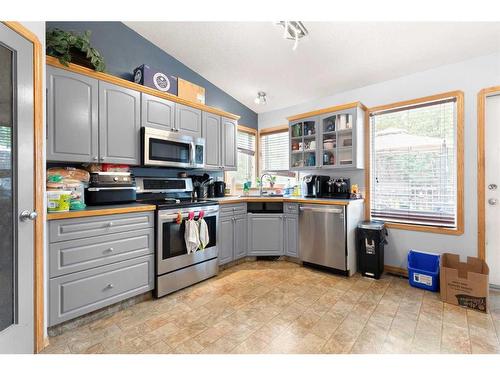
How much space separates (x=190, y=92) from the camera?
9.78ft

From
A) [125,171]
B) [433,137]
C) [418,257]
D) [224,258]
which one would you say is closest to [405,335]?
[418,257]

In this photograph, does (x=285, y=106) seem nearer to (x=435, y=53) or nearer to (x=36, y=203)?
(x=435, y=53)

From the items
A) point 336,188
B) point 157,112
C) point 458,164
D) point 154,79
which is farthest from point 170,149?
point 458,164

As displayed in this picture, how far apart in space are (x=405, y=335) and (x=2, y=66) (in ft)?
10.3

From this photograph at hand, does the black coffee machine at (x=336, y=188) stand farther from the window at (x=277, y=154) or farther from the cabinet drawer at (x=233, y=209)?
the cabinet drawer at (x=233, y=209)

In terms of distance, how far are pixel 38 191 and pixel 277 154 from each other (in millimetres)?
3325

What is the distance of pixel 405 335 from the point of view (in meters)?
1.70

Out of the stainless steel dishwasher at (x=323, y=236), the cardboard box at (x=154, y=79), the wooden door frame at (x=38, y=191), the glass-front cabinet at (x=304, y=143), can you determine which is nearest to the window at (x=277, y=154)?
the glass-front cabinet at (x=304, y=143)

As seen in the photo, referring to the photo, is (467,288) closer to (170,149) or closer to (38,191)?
(170,149)

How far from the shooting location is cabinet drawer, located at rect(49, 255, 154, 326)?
5.53 ft

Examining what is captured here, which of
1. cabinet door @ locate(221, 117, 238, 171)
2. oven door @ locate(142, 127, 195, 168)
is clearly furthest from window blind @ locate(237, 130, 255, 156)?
oven door @ locate(142, 127, 195, 168)

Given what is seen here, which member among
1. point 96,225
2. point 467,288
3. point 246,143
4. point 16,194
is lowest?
point 467,288

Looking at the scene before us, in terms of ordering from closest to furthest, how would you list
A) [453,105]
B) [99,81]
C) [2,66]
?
1. [2,66]
2. [99,81]
3. [453,105]

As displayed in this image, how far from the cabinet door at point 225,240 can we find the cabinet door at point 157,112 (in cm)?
133
